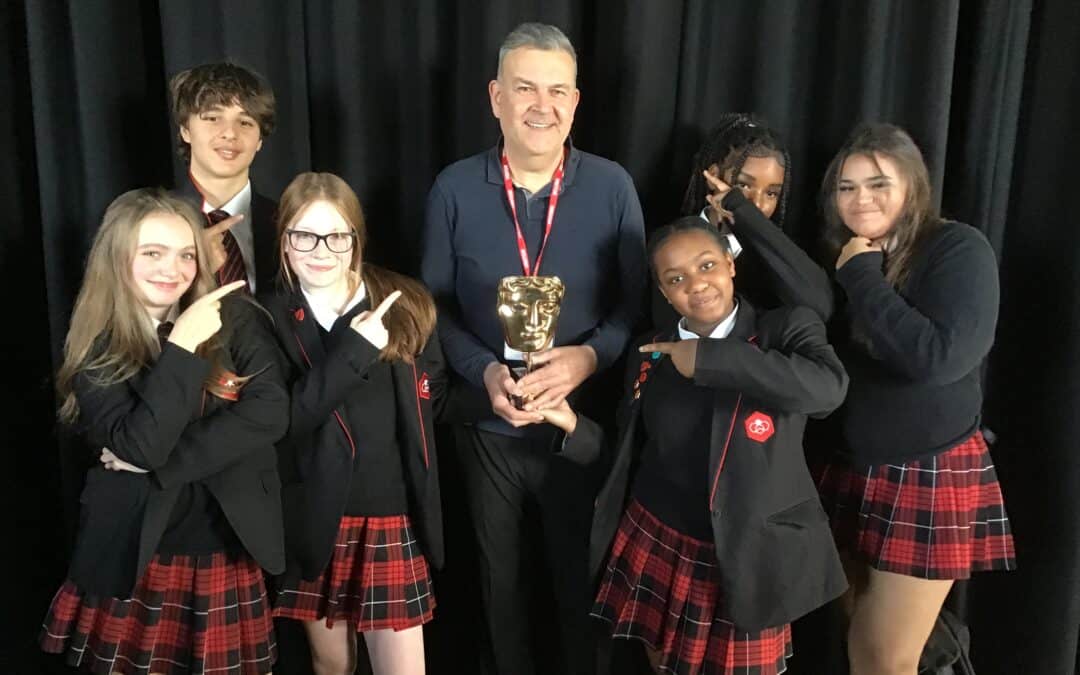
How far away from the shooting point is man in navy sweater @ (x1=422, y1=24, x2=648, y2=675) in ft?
7.05

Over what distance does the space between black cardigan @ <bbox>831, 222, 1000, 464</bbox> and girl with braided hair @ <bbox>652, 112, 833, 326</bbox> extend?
0.11 m

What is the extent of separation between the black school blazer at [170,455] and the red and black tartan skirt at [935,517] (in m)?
1.48

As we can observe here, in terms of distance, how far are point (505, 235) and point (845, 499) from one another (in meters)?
1.17

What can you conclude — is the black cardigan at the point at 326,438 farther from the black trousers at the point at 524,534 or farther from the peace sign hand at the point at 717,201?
the peace sign hand at the point at 717,201

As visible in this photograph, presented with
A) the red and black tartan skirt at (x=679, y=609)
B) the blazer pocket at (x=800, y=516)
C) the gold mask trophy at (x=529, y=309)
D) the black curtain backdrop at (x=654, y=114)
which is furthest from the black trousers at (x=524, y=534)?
the black curtain backdrop at (x=654, y=114)

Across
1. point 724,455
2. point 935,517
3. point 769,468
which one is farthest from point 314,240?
→ point 935,517

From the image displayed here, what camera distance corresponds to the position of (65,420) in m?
1.89

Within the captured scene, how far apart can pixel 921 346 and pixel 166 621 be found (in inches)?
74.1

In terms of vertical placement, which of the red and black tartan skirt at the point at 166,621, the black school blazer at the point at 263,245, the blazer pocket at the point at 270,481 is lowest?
the red and black tartan skirt at the point at 166,621

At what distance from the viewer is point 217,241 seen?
2.06 metres

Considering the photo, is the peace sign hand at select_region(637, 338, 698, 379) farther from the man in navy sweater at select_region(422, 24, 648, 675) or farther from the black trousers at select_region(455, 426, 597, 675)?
the black trousers at select_region(455, 426, 597, 675)

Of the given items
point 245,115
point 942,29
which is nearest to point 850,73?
point 942,29

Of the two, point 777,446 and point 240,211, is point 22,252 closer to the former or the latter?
point 240,211

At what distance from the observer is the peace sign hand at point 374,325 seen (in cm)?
187
